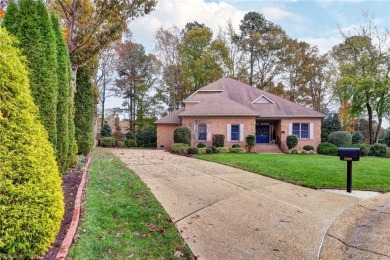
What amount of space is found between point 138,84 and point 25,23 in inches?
1162

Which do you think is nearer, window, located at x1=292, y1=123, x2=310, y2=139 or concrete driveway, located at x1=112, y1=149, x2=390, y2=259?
concrete driveway, located at x1=112, y1=149, x2=390, y2=259

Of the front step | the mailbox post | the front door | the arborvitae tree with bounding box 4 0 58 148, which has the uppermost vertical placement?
the arborvitae tree with bounding box 4 0 58 148

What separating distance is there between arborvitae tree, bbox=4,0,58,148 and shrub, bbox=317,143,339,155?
737 inches

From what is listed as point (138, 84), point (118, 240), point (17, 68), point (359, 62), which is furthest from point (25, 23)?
point (138, 84)

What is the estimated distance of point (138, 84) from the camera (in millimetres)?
34219

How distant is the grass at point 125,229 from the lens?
3289 millimetres

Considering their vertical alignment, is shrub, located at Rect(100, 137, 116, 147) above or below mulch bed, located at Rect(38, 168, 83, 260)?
above

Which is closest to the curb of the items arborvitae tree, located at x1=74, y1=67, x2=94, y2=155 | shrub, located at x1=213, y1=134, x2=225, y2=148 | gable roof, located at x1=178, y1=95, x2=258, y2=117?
arborvitae tree, located at x1=74, y1=67, x2=94, y2=155

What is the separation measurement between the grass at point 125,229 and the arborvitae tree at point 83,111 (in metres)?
6.57

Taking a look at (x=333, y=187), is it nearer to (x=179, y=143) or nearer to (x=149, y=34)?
(x=179, y=143)

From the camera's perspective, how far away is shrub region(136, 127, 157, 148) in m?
27.1

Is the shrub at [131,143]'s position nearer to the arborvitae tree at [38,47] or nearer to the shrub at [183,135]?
the shrub at [183,135]

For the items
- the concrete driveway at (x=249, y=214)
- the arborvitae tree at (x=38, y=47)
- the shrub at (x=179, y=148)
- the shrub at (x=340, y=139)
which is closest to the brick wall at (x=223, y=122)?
the shrub at (x=179, y=148)

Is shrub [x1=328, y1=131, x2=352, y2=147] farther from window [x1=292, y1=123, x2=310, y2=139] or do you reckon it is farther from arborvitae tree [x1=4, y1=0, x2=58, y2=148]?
arborvitae tree [x1=4, y1=0, x2=58, y2=148]
